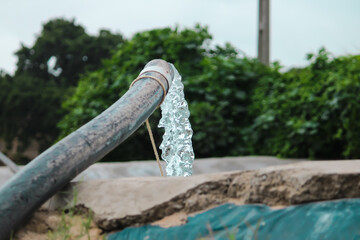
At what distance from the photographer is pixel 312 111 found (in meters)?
5.51

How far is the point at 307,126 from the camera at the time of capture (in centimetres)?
542

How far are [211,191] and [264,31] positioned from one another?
593 centimetres

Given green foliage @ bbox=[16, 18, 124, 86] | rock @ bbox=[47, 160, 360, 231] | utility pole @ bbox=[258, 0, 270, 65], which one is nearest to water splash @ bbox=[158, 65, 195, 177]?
rock @ bbox=[47, 160, 360, 231]

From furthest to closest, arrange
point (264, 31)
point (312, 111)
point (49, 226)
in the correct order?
point (264, 31) < point (312, 111) < point (49, 226)

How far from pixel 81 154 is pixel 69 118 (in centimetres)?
445

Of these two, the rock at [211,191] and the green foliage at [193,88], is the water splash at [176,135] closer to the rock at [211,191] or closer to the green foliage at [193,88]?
the rock at [211,191]

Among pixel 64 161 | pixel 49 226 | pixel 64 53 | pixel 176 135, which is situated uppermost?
pixel 64 53

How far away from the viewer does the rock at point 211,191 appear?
1.90 metres

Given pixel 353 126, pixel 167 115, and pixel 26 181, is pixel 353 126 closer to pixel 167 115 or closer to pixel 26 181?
pixel 167 115

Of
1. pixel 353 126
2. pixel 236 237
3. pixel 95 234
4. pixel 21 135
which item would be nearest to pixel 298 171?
pixel 236 237

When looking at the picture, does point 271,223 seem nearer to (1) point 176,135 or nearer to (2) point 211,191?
(2) point 211,191

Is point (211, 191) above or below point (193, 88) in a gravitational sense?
below

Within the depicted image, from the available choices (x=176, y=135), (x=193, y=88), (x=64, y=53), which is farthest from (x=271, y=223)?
(x=64, y=53)

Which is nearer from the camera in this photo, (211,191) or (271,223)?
(271,223)
